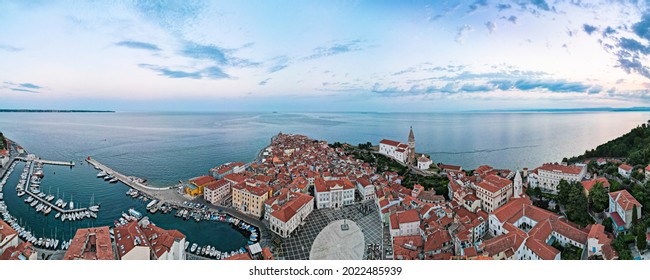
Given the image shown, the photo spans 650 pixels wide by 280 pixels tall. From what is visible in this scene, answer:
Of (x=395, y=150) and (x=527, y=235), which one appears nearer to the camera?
(x=527, y=235)

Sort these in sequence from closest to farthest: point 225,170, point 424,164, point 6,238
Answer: point 6,238 → point 225,170 → point 424,164

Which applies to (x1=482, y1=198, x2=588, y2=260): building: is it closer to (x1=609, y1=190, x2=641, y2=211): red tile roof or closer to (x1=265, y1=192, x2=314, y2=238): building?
(x1=609, y1=190, x2=641, y2=211): red tile roof

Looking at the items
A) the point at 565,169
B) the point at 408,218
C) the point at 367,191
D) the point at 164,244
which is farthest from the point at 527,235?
the point at 164,244

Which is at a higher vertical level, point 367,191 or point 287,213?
point 287,213

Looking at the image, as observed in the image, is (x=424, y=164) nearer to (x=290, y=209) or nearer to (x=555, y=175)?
(x=555, y=175)

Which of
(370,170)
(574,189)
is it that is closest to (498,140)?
(370,170)

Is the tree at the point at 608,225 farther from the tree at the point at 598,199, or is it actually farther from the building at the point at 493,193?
the building at the point at 493,193

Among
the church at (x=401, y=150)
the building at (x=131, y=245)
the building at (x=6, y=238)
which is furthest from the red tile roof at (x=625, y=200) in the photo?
the building at (x=6, y=238)
